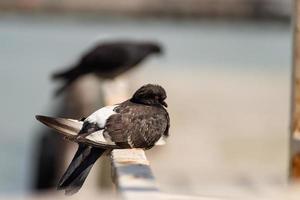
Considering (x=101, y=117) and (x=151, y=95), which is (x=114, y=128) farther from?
(x=151, y=95)

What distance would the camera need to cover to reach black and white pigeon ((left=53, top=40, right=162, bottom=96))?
5.77m

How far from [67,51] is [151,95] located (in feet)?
44.9

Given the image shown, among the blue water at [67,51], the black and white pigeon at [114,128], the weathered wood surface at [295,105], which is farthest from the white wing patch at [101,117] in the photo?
the blue water at [67,51]

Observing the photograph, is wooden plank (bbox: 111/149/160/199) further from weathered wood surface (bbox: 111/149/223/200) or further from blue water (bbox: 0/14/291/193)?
blue water (bbox: 0/14/291/193)

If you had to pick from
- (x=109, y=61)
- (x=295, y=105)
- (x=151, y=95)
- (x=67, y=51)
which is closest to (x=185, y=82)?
(x=67, y=51)

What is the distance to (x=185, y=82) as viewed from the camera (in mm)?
11805

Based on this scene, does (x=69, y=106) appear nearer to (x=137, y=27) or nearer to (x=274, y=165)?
(x=274, y=165)

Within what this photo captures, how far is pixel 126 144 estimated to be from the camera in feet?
6.67

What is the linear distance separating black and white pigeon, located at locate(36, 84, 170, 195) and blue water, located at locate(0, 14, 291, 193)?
471 cm

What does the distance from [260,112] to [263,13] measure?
12252 millimetres

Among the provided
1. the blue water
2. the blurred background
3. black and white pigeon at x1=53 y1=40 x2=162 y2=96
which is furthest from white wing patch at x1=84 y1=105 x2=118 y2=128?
the blue water

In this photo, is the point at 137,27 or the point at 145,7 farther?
the point at 145,7

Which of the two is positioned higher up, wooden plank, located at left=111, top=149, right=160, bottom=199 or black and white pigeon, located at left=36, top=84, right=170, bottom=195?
black and white pigeon, located at left=36, top=84, right=170, bottom=195

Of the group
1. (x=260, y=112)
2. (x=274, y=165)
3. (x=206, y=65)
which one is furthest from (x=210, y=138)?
(x=206, y=65)
